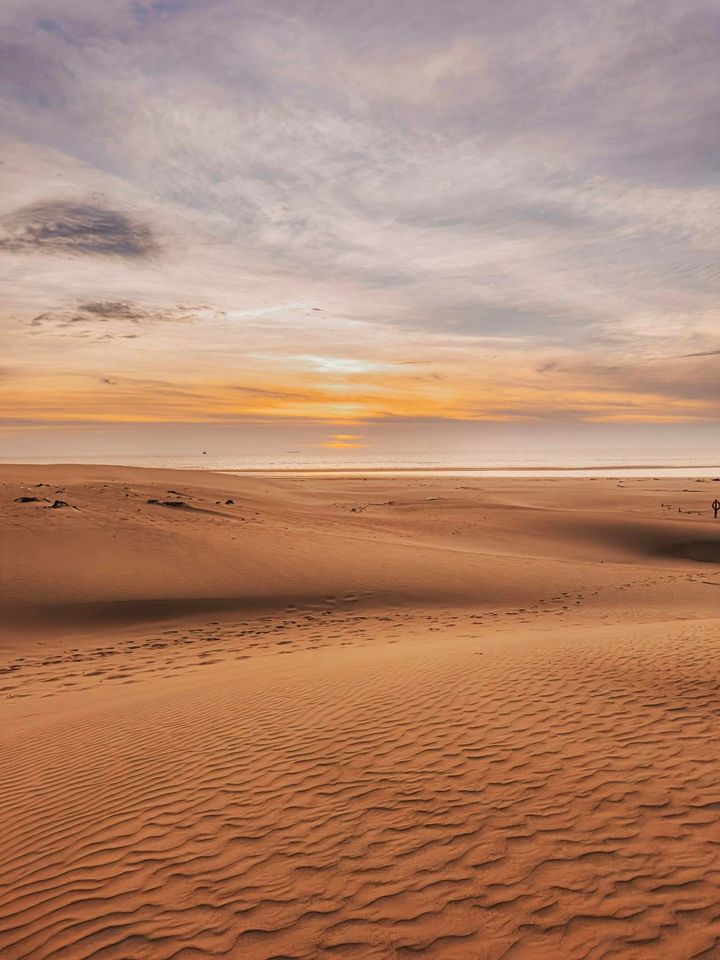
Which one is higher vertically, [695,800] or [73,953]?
[695,800]

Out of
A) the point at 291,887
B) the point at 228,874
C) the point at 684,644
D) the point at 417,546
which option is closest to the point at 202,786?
the point at 228,874

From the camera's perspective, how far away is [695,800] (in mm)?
5496

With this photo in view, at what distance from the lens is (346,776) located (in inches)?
251

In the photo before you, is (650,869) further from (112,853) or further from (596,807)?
(112,853)

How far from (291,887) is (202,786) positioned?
2050mm

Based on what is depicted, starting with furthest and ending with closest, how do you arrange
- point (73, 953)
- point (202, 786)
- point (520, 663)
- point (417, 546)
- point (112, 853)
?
point (417, 546) → point (520, 663) → point (202, 786) → point (112, 853) → point (73, 953)

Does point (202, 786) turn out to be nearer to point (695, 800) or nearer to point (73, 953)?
point (73, 953)

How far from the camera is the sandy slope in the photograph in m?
4.30

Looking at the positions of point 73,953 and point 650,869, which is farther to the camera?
point 650,869

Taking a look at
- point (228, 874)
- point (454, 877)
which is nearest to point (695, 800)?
point (454, 877)

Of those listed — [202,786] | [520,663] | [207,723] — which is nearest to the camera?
[202,786]

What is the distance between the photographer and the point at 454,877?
4.67 metres

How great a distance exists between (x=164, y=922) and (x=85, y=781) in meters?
2.89

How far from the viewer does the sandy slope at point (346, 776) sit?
4.30 m
